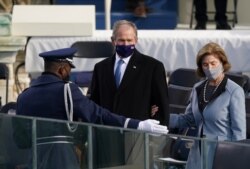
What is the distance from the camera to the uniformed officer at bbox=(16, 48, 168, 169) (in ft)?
27.0

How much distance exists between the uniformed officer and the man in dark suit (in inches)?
28.7

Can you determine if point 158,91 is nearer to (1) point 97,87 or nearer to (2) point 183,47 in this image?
(1) point 97,87

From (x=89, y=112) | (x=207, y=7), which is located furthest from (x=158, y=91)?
(x=207, y=7)

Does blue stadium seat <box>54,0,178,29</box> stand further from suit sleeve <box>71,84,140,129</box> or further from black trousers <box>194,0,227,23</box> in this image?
suit sleeve <box>71,84,140,129</box>

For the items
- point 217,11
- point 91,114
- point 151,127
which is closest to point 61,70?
point 91,114

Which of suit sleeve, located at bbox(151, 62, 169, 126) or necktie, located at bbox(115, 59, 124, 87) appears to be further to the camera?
→ necktie, located at bbox(115, 59, 124, 87)

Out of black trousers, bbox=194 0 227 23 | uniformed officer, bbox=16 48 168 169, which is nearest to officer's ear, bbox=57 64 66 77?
uniformed officer, bbox=16 48 168 169

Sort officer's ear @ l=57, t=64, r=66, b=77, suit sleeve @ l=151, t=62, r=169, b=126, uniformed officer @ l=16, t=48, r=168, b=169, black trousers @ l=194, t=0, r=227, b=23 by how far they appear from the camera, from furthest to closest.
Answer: black trousers @ l=194, t=0, r=227, b=23
suit sleeve @ l=151, t=62, r=169, b=126
officer's ear @ l=57, t=64, r=66, b=77
uniformed officer @ l=16, t=48, r=168, b=169

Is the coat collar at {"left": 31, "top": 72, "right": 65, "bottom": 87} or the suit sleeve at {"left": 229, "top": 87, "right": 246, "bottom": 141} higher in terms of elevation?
the coat collar at {"left": 31, "top": 72, "right": 65, "bottom": 87}

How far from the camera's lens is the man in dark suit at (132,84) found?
913 centimetres

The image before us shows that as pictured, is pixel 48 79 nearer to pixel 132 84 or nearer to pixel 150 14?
pixel 132 84

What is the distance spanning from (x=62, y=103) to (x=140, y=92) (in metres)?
1.06

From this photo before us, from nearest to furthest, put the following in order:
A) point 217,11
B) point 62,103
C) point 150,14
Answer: point 62,103
point 217,11
point 150,14

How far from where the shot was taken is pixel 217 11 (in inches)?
759
